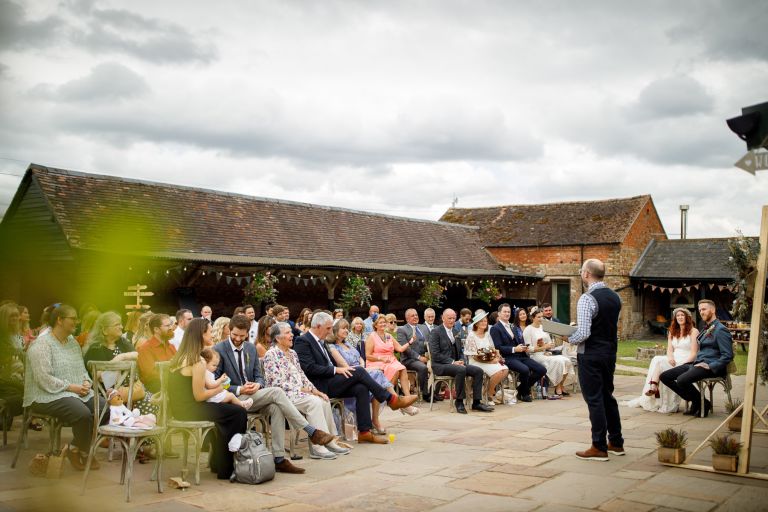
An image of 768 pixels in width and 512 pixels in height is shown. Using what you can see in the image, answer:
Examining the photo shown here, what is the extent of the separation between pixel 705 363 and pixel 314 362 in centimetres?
497

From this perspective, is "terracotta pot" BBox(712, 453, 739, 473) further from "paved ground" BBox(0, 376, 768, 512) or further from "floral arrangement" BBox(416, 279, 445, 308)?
"floral arrangement" BBox(416, 279, 445, 308)

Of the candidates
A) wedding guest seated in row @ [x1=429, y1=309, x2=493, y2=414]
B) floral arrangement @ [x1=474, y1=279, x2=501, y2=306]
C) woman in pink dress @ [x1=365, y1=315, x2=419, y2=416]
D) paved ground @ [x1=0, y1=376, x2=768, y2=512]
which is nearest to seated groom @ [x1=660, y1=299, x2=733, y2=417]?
paved ground @ [x1=0, y1=376, x2=768, y2=512]

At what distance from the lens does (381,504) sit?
15.9 feet

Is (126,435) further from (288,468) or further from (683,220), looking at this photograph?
(683,220)

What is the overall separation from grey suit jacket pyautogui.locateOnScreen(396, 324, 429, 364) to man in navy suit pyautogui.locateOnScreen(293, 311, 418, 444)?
2.86 meters

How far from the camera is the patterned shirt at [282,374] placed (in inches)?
261

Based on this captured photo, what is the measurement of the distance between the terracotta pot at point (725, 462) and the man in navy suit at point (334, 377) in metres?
3.17

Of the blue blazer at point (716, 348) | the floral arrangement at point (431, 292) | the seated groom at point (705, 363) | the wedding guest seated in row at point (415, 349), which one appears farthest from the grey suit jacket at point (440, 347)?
the floral arrangement at point (431, 292)

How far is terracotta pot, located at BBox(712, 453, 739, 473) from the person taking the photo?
17.9 ft

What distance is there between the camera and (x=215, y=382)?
18.7ft

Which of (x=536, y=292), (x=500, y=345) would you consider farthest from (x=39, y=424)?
(x=536, y=292)

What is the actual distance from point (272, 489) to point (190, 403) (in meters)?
1.03

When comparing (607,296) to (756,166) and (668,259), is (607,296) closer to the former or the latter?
(756,166)

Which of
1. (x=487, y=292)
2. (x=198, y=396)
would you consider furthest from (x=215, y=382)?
(x=487, y=292)
